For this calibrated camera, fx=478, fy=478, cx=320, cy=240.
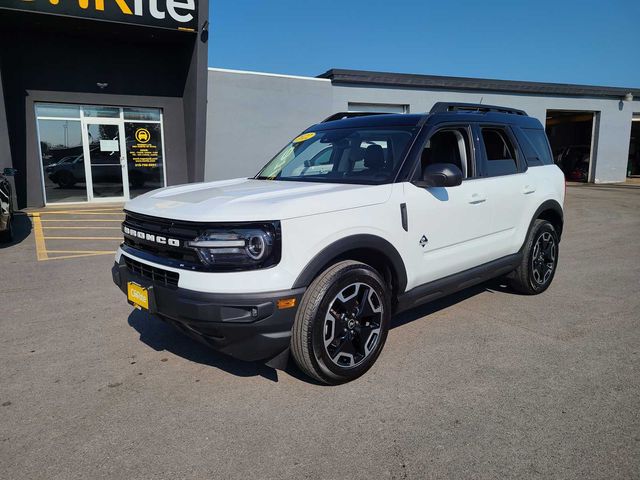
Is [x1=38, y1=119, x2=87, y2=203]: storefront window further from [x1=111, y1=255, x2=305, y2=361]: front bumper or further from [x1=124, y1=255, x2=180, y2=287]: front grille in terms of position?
[x1=111, y1=255, x2=305, y2=361]: front bumper

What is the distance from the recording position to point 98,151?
1417 cm

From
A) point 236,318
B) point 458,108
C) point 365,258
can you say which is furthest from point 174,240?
point 458,108

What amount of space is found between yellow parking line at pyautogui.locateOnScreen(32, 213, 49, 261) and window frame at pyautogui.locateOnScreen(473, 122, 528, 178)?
6450 millimetres

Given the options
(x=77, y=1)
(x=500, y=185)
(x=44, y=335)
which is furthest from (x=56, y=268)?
(x=77, y=1)

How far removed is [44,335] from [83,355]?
71cm

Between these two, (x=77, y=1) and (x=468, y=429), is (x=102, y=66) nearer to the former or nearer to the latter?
(x=77, y=1)

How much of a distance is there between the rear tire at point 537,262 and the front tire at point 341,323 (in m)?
2.26

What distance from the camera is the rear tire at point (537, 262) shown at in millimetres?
5047

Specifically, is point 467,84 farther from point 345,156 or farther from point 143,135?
point 345,156

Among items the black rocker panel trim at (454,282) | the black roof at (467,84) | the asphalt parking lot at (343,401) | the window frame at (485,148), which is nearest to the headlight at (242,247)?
the asphalt parking lot at (343,401)

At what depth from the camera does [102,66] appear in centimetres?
1388

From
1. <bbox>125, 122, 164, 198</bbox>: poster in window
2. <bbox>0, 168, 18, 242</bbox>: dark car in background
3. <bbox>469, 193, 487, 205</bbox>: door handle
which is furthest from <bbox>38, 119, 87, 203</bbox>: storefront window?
<bbox>469, 193, 487, 205</bbox>: door handle

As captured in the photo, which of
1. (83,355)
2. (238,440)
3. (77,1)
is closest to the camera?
(238,440)

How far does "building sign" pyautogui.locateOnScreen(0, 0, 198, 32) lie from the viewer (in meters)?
11.6
